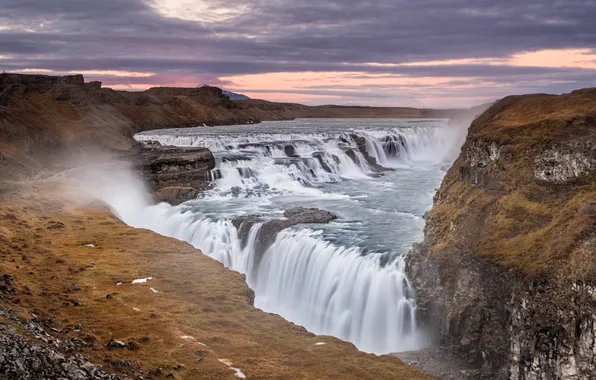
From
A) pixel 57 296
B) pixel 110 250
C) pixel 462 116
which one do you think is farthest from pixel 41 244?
pixel 462 116

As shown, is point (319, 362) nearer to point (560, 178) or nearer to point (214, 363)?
point (214, 363)

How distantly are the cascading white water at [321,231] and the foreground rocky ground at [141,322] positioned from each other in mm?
5122

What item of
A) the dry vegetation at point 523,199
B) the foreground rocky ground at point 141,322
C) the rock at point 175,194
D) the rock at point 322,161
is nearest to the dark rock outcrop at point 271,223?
the foreground rocky ground at point 141,322

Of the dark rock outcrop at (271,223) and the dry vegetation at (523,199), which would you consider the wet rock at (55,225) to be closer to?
the dark rock outcrop at (271,223)

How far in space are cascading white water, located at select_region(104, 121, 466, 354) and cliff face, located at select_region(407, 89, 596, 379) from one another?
7.76 ft

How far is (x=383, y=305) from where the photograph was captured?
1065 inches

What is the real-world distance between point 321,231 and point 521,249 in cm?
1505

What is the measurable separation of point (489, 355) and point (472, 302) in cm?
215

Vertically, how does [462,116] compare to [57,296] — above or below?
above

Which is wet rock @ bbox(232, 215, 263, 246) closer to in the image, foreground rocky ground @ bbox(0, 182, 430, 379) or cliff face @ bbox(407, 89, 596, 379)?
foreground rocky ground @ bbox(0, 182, 430, 379)

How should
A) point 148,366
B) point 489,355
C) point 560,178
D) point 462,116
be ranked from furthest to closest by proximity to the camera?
point 462,116 < point 560,178 < point 489,355 < point 148,366

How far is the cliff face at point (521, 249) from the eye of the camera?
19.2 m

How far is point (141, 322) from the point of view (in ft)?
68.2

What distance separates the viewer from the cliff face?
63.2 ft
